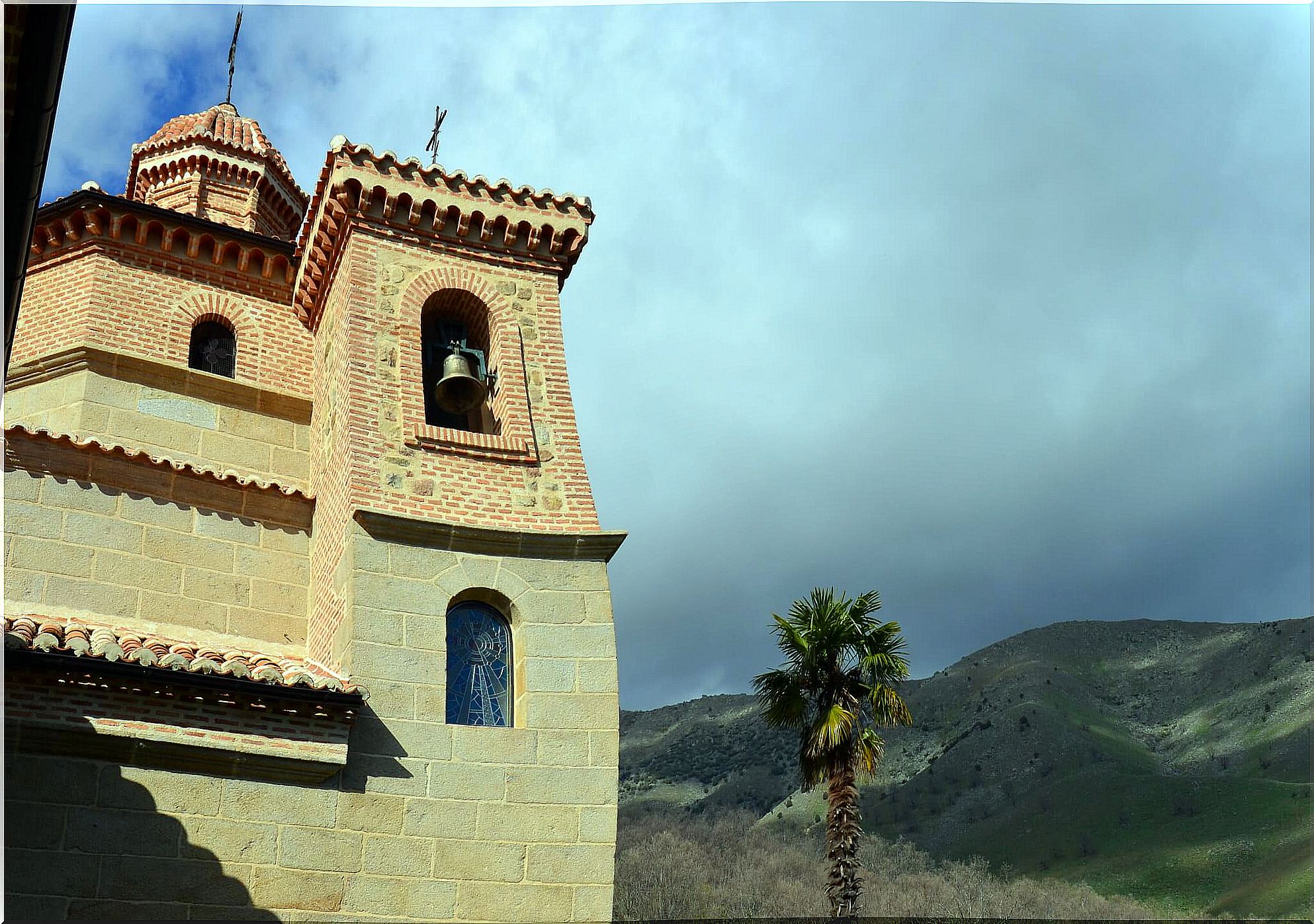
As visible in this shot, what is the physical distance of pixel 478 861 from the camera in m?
11.7

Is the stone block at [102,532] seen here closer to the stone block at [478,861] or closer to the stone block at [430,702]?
the stone block at [430,702]

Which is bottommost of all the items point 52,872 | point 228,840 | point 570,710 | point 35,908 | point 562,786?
point 35,908

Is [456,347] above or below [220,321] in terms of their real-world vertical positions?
below

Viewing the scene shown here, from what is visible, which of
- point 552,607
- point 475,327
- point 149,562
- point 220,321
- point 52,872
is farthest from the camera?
point 220,321

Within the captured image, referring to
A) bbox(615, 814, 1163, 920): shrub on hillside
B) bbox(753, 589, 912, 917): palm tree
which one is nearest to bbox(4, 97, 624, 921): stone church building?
bbox(753, 589, 912, 917): palm tree

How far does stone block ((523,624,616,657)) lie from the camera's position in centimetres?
1290

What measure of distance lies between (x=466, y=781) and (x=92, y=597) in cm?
421

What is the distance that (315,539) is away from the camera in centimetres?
1437

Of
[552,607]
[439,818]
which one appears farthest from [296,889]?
[552,607]

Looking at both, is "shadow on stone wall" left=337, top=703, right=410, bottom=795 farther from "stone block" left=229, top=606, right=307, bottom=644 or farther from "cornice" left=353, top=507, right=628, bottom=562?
"stone block" left=229, top=606, right=307, bottom=644

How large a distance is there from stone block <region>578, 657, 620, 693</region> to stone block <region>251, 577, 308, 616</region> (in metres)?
3.33

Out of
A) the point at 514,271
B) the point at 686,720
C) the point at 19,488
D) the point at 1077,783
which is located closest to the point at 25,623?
the point at 19,488

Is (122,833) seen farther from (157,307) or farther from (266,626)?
(157,307)

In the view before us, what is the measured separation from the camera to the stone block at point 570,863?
11844mm
